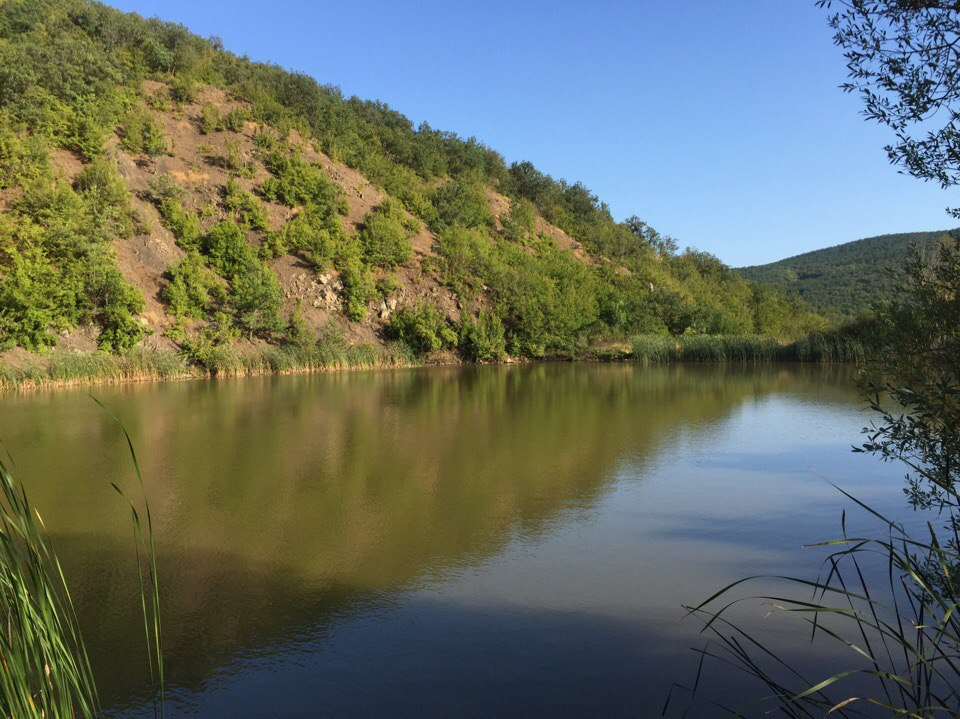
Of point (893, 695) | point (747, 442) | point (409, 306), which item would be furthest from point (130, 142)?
point (893, 695)

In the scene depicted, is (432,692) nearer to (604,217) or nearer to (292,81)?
(292,81)

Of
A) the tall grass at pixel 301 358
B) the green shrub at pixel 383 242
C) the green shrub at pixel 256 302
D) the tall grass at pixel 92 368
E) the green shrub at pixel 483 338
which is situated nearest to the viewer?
the tall grass at pixel 92 368

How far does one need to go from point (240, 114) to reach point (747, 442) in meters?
28.0

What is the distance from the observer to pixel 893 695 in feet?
10.0

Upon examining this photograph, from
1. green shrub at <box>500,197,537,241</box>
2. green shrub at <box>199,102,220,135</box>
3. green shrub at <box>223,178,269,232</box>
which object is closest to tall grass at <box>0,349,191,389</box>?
green shrub at <box>223,178,269,232</box>

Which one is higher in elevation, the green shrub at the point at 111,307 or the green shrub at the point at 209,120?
the green shrub at the point at 209,120

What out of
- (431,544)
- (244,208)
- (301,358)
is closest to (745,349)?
(301,358)

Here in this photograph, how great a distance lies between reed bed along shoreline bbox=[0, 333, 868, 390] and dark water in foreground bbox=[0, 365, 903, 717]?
6.08 meters

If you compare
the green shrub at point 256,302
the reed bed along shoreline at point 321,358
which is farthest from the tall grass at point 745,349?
the green shrub at point 256,302

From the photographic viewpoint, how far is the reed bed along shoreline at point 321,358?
16922mm

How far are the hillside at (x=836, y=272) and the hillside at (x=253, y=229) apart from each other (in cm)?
1344

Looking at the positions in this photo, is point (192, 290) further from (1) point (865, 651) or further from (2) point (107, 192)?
(1) point (865, 651)

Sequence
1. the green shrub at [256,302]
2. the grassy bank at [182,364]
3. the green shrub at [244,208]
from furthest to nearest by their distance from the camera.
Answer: the green shrub at [244,208], the green shrub at [256,302], the grassy bank at [182,364]

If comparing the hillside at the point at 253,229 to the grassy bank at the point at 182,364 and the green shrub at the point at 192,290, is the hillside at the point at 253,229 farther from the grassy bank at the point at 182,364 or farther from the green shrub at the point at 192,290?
the grassy bank at the point at 182,364
